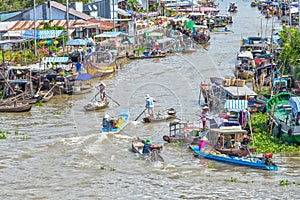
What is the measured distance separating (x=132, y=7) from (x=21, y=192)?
4270 cm

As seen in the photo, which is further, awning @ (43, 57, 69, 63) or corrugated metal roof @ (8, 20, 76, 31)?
corrugated metal roof @ (8, 20, 76, 31)

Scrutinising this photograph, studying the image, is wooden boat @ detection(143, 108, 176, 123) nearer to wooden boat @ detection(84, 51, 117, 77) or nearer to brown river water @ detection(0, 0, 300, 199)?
brown river water @ detection(0, 0, 300, 199)

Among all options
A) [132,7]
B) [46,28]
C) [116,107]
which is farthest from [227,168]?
[132,7]

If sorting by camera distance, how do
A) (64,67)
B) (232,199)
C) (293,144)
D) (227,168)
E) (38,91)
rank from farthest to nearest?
1. (64,67)
2. (38,91)
3. (293,144)
4. (227,168)
5. (232,199)

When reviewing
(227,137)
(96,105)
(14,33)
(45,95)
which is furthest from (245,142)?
(14,33)

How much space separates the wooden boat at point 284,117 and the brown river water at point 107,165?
893 millimetres

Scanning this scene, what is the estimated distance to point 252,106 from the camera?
2258 centimetres

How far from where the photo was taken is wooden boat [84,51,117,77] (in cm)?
3180

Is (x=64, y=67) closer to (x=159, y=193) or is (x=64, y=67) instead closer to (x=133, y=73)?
(x=133, y=73)

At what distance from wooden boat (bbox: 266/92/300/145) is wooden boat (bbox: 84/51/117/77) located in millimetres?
12297

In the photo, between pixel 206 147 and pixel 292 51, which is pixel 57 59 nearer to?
pixel 292 51

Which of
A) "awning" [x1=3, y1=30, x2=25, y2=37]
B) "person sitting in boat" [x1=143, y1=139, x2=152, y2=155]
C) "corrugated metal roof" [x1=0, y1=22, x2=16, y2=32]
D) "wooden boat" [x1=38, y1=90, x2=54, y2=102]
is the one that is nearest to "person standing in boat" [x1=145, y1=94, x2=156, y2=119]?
"person sitting in boat" [x1=143, y1=139, x2=152, y2=155]

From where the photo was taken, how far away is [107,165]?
17.7 metres

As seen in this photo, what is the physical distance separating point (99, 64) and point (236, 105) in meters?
12.4
